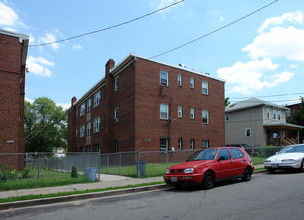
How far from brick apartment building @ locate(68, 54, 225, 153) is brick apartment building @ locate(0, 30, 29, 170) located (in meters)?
8.48

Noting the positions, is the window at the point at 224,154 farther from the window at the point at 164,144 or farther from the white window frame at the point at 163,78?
the white window frame at the point at 163,78

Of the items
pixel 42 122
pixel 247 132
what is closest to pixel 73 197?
pixel 247 132

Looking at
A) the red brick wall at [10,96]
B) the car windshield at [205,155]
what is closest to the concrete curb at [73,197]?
the car windshield at [205,155]

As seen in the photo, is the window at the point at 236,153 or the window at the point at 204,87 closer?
the window at the point at 236,153

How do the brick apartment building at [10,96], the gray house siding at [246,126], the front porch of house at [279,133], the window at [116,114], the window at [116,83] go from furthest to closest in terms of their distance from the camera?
the gray house siding at [246,126], the front porch of house at [279,133], the window at [116,83], the window at [116,114], the brick apartment building at [10,96]

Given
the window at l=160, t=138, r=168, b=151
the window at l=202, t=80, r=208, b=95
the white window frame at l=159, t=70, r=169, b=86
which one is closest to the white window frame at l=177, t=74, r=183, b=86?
the white window frame at l=159, t=70, r=169, b=86

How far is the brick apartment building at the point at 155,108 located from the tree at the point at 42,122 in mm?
24019

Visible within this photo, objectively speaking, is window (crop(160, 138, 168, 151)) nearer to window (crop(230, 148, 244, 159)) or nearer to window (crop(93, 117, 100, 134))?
window (crop(93, 117, 100, 134))

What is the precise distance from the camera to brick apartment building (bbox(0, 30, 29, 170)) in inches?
647

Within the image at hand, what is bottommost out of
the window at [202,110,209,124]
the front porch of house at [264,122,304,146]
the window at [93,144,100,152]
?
the window at [93,144,100,152]

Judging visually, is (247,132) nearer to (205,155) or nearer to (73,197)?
(205,155)

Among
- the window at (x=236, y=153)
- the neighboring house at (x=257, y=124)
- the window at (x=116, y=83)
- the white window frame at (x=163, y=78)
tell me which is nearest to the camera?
the window at (x=236, y=153)

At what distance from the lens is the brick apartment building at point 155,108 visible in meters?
22.5

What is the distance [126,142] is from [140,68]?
6.40m
